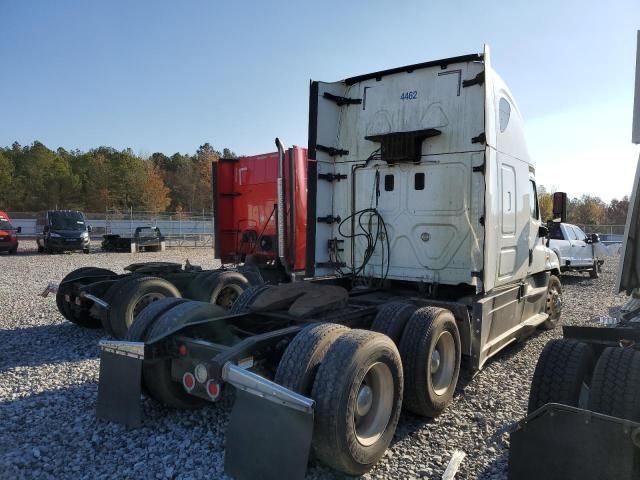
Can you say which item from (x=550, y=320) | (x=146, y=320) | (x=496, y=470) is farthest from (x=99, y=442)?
(x=550, y=320)

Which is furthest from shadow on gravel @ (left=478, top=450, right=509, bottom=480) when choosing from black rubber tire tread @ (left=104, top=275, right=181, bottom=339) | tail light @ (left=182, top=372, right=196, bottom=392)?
black rubber tire tread @ (left=104, top=275, right=181, bottom=339)

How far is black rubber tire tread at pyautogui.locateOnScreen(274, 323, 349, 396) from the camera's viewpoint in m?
3.09

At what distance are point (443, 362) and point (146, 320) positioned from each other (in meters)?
2.88

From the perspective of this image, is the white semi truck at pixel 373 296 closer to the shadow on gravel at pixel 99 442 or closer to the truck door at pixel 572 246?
the shadow on gravel at pixel 99 442

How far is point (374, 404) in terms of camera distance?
11.5 ft

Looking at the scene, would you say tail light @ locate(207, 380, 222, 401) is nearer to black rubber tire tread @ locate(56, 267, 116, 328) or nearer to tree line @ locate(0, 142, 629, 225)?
black rubber tire tread @ locate(56, 267, 116, 328)

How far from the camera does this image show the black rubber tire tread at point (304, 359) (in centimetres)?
309

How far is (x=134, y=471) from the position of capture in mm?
3303

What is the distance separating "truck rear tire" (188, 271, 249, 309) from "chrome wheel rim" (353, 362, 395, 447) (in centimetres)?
376

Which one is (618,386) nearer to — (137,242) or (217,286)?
(217,286)

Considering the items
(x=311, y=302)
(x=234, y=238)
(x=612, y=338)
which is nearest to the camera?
(x=612, y=338)

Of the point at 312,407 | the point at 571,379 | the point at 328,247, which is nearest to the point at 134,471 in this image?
the point at 312,407

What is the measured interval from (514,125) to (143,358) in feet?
17.0

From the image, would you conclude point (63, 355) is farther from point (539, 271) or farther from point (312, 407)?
point (539, 271)
